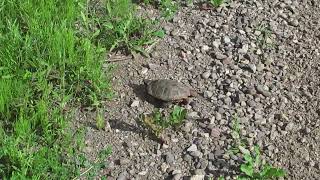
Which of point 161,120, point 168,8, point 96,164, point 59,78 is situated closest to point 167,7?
point 168,8

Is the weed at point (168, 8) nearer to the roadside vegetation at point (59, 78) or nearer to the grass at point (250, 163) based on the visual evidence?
the roadside vegetation at point (59, 78)

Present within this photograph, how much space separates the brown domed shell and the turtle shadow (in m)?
0.09

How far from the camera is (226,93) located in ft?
14.2

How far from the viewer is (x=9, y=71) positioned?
164 inches

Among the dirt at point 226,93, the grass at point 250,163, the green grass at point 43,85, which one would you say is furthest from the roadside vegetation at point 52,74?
the grass at point 250,163

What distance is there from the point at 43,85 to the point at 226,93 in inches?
53.4

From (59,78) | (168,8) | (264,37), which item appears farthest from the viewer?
(168,8)

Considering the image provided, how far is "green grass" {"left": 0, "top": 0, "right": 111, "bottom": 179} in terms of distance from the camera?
12.2 ft

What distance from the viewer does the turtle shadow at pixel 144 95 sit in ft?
14.0

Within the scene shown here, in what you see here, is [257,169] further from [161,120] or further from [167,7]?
[167,7]

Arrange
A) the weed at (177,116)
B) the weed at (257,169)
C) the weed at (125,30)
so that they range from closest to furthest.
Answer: the weed at (257,169) < the weed at (177,116) < the weed at (125,30)

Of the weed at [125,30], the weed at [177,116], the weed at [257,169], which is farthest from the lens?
the weed at [125,30]

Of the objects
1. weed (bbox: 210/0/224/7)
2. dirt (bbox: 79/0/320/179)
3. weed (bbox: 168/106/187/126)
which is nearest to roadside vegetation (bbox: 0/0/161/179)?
dirt (bbox: 79/0/320/179)

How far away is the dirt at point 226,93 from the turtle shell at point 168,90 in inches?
4.8
